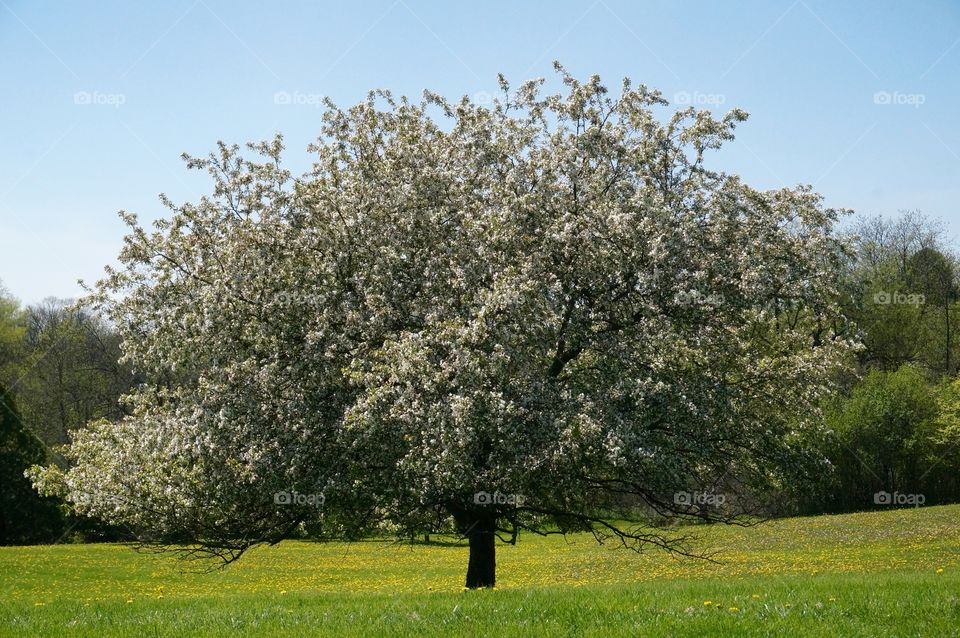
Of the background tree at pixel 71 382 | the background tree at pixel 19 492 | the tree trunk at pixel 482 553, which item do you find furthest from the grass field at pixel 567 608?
the background tree at pixel 71 382

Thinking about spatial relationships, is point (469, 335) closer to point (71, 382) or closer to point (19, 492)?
point (19, 492)

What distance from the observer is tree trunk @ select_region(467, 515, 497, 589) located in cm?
1625

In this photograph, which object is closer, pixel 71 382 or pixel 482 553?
pixel 482 553

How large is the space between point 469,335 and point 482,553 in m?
5.78

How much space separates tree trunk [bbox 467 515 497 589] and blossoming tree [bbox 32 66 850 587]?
0.19 ft

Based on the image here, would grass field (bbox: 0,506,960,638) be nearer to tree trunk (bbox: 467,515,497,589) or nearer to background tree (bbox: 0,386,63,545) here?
tree trunk (bbox: 467,515,497,589)

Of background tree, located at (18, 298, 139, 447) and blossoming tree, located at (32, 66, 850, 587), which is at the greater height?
background tree, located at (18, 298, 139, 447)

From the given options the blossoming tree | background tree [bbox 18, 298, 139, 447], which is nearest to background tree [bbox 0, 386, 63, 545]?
background tree [bbox 18, 298, 139, 447]

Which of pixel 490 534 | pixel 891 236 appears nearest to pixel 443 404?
pixel 490 534

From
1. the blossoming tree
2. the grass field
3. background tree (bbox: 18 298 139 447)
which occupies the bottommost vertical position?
the grass field

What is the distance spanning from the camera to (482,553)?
666 inches

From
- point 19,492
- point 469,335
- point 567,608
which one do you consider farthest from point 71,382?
point 567,608

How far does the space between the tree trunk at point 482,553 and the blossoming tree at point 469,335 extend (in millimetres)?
58

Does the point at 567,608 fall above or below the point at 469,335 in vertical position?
below
